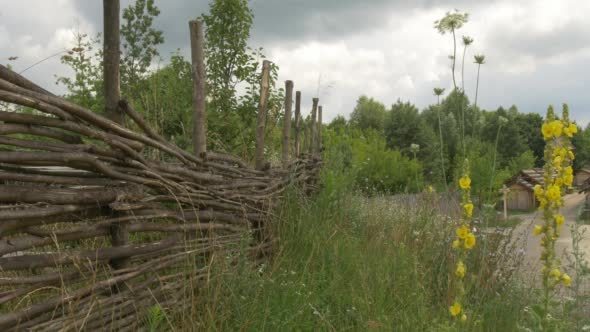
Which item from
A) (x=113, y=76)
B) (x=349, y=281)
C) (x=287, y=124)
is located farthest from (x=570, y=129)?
(x=287, y=124)

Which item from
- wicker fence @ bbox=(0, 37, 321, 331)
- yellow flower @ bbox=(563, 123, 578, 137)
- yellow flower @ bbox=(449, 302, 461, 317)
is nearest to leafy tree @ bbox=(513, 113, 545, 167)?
yellow flower @ bbox=(563, 123, 578, 137)

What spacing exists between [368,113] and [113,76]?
6335cm

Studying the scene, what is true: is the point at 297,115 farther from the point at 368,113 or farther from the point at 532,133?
the point at 368,113

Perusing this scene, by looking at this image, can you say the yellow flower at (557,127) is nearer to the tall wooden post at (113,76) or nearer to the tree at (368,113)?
the tall wooden post at (113,76)

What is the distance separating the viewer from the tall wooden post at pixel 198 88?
12.9 feet

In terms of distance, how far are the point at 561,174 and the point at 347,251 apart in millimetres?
1744

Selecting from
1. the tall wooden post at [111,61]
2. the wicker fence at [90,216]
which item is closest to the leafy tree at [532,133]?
the wicker fence at [90,216]

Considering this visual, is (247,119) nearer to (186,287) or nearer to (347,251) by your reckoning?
(347,251)

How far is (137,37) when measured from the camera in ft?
43.4

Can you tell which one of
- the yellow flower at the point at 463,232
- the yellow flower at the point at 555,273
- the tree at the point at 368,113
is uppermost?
the tree at the point at 368,113

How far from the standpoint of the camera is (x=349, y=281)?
4.14 m

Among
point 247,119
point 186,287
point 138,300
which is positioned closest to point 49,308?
point 138,300

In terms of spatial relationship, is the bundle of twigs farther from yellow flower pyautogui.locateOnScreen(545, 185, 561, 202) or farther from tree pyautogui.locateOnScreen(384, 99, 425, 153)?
tree pyautogui.locateOnScreen(384, 99, 425, 153)

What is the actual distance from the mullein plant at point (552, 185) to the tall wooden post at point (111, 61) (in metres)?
2.18
